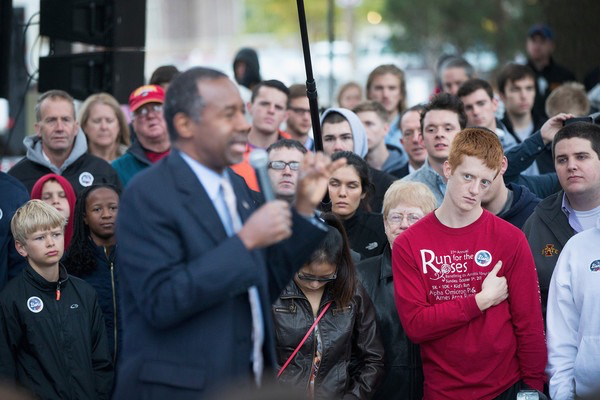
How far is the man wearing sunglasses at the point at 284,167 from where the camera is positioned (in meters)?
7.06

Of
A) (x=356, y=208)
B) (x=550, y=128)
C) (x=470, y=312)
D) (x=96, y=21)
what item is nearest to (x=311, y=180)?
(x=470, y=312)

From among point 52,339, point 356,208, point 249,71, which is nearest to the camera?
point 52,339

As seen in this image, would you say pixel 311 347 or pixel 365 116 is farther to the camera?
pixel 365 116

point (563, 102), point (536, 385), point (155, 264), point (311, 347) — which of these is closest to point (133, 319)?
point (155, 264)

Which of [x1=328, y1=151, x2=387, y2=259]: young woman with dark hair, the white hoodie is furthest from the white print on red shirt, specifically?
[x1=328, y1=151, x2=387, y2=259]: young woman with dark hair

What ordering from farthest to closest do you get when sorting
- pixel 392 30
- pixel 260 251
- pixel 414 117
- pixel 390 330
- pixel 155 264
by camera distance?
pixel 392 30, pixel 414 117, pixel 390 330, pixel 260 251, pixel 155 264

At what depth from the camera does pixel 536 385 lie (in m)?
5.42

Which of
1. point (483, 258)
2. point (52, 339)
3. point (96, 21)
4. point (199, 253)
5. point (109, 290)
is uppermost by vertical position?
point (96, 21)

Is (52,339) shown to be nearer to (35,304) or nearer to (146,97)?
(35,304)

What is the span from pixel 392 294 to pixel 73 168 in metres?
3.03

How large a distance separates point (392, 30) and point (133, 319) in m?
27.0

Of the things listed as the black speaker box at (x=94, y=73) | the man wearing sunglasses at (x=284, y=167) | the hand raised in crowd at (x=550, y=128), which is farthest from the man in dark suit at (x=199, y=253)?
the black speaker box at (x=94, y=73)

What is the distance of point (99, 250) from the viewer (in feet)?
22.7

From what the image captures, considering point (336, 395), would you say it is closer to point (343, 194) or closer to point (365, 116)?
point (343, 194)
